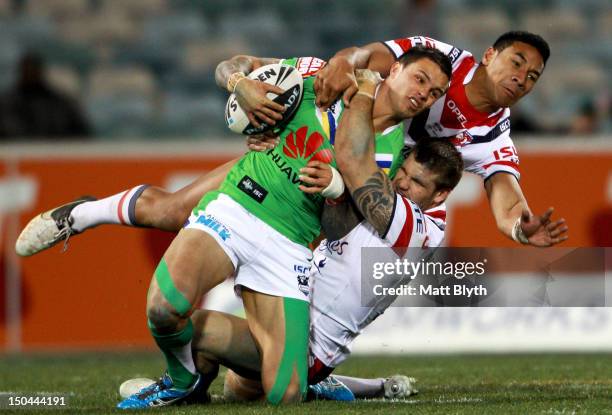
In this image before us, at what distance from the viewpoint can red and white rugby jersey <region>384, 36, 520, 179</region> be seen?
6852 mm

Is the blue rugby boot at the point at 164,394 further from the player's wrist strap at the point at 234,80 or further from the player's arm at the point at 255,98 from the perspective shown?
the player's wrist strap at the point at 234,80

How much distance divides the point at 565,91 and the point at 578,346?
3781mm

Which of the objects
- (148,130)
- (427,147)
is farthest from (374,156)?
(148,130)

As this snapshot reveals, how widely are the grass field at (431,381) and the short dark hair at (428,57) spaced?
1.75 metres

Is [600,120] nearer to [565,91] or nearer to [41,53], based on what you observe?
[565,91]

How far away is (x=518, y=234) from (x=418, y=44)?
1.32m

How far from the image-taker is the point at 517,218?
6633 mm

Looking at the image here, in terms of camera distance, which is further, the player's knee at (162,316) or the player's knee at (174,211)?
the player's knee at (174,211)

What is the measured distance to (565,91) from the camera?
1283cm

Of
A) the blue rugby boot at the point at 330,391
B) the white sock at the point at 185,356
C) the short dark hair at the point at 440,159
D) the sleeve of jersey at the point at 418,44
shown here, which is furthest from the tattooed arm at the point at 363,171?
the white sock at the point at 185,356

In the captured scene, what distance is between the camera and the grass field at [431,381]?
585 centimetres
